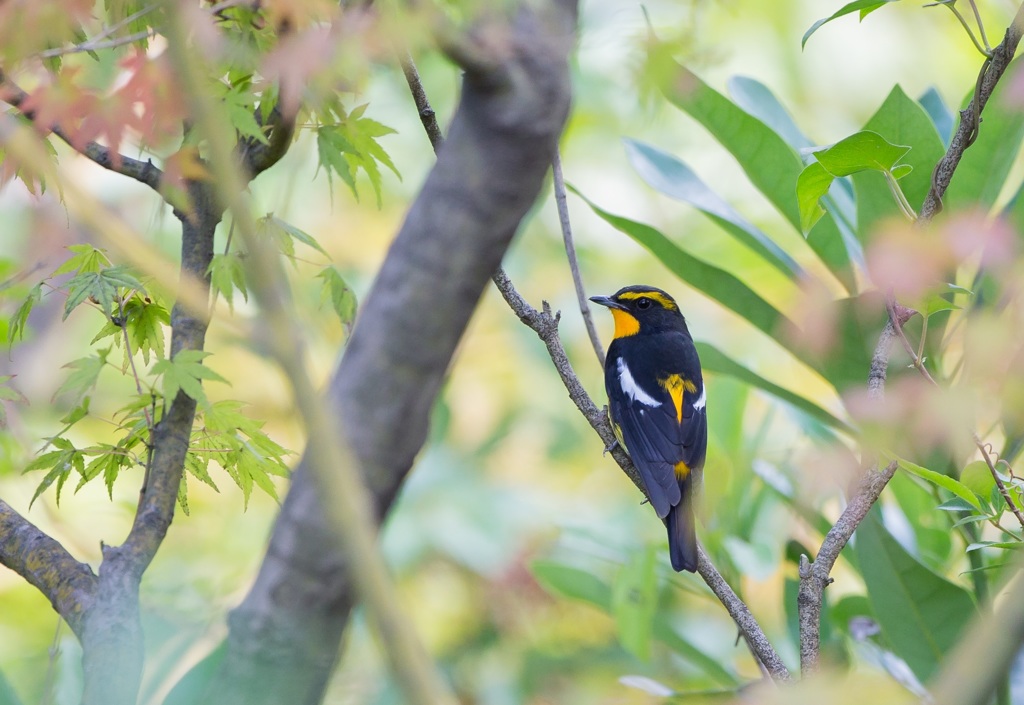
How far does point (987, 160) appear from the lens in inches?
101

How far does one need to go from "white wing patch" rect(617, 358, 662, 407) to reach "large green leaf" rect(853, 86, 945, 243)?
1.03m

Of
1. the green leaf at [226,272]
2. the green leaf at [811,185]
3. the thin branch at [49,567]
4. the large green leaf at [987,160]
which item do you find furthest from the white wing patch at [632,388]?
the thin branch at [49,567]

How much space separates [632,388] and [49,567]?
220cm

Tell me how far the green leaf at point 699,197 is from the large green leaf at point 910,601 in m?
0.76

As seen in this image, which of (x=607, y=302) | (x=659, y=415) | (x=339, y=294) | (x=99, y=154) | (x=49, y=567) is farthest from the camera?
(x=607, y=302)

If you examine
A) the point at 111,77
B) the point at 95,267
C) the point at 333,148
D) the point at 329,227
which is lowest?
the point at 95,267

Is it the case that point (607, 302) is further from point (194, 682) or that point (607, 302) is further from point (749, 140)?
point (194, 682)

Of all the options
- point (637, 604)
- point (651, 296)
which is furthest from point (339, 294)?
point (651, 296)

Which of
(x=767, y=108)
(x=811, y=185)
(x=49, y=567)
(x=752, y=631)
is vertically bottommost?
(x=752, y=631)

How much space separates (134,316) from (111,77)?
73 cm

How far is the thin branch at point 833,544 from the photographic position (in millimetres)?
1856

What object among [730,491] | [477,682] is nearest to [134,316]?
[730,491]

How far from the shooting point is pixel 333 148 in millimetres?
1890

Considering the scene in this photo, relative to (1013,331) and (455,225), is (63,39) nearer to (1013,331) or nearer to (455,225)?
(455,225)
